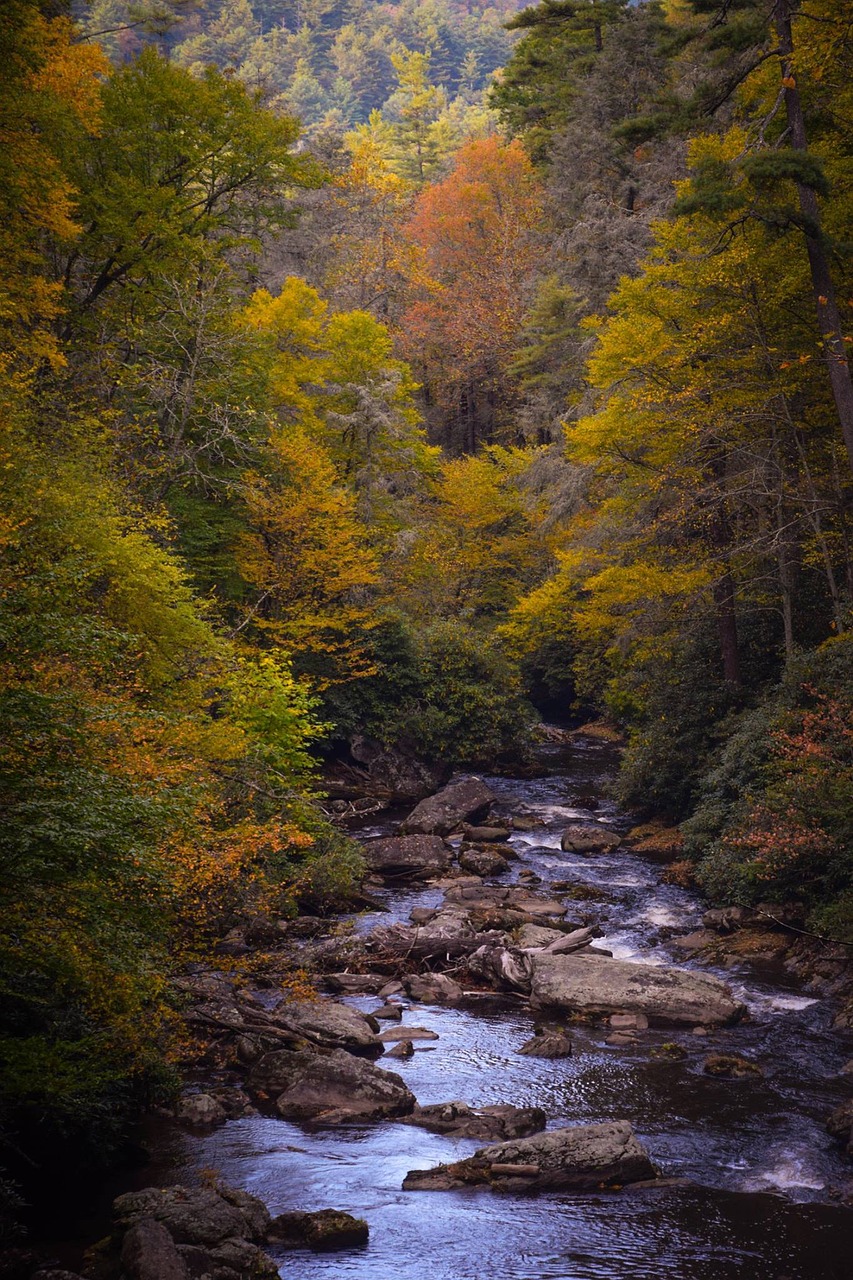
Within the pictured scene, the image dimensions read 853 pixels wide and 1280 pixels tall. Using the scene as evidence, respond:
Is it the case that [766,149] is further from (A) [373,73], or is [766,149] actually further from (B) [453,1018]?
(A) [373,73]

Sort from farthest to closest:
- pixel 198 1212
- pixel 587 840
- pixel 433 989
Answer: pixel 587 840
pixel 433 989
pixel 198 1212

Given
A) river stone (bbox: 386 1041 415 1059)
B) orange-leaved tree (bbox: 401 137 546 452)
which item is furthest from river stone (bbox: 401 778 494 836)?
orange-leaved tree (bbox: 401 137 546 452)

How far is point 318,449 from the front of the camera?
26.9 m

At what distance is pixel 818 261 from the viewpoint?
1566cm

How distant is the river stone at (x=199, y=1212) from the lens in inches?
298

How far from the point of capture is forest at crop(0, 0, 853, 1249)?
8.42 metres

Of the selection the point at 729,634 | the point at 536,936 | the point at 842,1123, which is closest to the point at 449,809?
the point at 729,634

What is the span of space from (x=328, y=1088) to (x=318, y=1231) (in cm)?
266

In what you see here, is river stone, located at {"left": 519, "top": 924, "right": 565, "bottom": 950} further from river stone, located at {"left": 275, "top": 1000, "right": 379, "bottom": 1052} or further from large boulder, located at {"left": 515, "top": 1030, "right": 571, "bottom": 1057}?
river stone, located at {"left": 275, "top": 1000, "right": 379, "bottom": 1052}

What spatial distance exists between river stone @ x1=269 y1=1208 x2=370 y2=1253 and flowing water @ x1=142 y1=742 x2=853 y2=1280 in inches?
4.4

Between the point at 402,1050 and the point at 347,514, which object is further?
A: the point at 347,514

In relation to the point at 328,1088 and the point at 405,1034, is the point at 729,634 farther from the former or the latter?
the point at 328,1088

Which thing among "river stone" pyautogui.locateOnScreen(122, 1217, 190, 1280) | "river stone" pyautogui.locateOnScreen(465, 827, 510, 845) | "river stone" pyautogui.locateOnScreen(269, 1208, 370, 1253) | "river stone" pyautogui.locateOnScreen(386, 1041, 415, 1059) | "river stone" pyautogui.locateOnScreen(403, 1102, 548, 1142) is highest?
"river stone" pyautogui.locateOnScreen(122, 1217, 190, 1280)

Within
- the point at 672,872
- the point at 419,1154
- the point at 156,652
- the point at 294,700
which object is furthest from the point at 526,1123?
the point at 672,872
